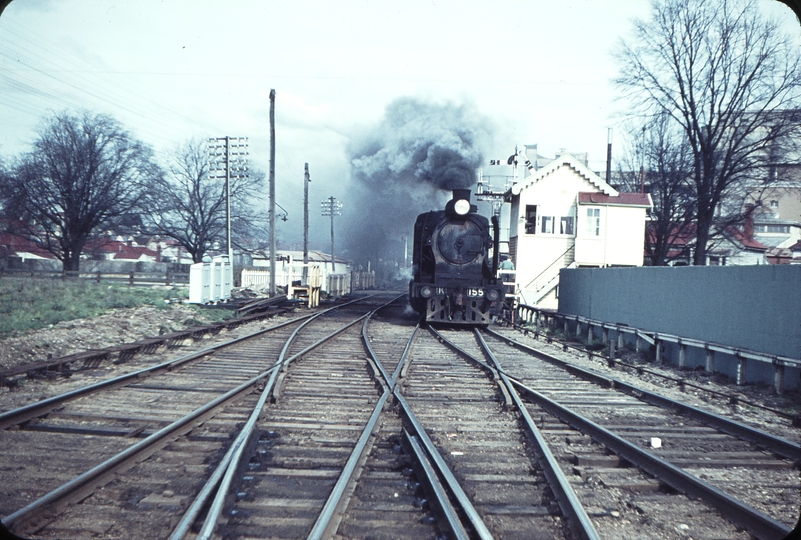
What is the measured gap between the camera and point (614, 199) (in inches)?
1018

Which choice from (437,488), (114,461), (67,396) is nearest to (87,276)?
(67,396)

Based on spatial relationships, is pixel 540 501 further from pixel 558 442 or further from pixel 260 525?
pixel 260 525

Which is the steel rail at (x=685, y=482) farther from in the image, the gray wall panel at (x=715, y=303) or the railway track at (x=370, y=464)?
the gray wall panel at (x=715, y=303)

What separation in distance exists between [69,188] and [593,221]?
31556 millimetres

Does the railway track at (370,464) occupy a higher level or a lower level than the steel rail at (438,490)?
lower

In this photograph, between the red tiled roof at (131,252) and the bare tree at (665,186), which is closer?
the bare tree at (665,186)

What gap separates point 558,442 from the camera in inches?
204

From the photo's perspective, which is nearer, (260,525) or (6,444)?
(260,525)

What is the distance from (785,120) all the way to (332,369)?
21109 mm

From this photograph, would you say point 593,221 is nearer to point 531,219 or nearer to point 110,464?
point 531,219

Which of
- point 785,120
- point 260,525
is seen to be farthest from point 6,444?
point 785,120

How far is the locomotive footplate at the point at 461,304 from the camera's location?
15.2 metres

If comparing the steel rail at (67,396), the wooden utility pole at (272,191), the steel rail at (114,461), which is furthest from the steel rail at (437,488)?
the wooden utility pole at (272,191)

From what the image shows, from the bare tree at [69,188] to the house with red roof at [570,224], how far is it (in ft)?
87.3
